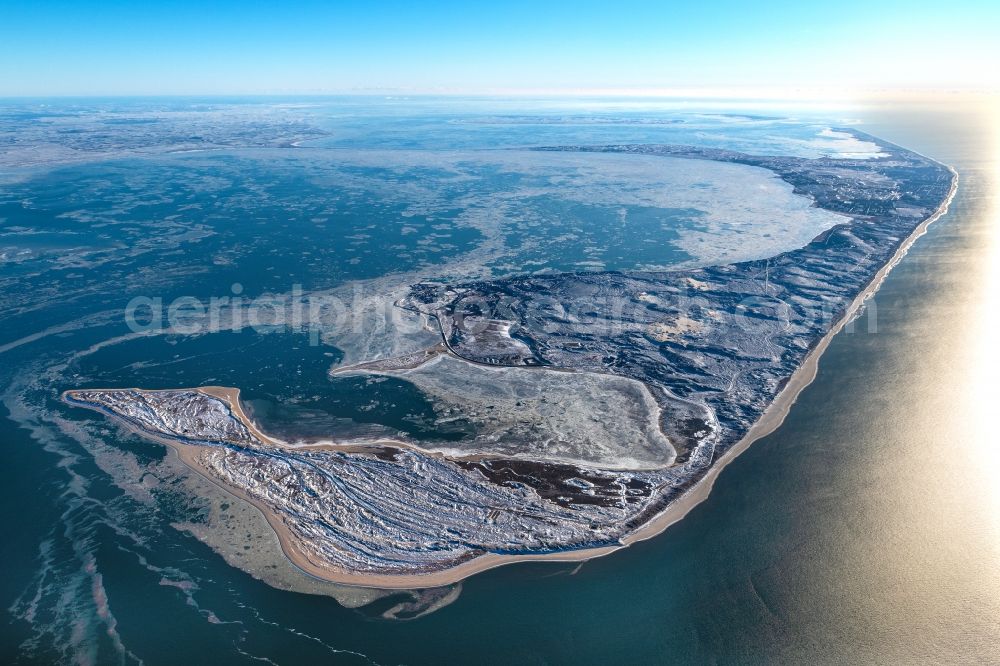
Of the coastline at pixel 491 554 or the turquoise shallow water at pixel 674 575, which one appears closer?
the turquoise shallow water at pixel 674 575

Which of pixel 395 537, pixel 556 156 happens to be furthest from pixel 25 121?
pixel 395 537

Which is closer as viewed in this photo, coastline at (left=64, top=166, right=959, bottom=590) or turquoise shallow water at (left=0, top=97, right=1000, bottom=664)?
turquoise shallow water at (left=0, top=97, right=1000, bottom=664)

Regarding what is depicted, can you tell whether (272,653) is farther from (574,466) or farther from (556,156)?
(556,156)

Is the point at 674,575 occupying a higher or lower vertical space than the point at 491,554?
lower
